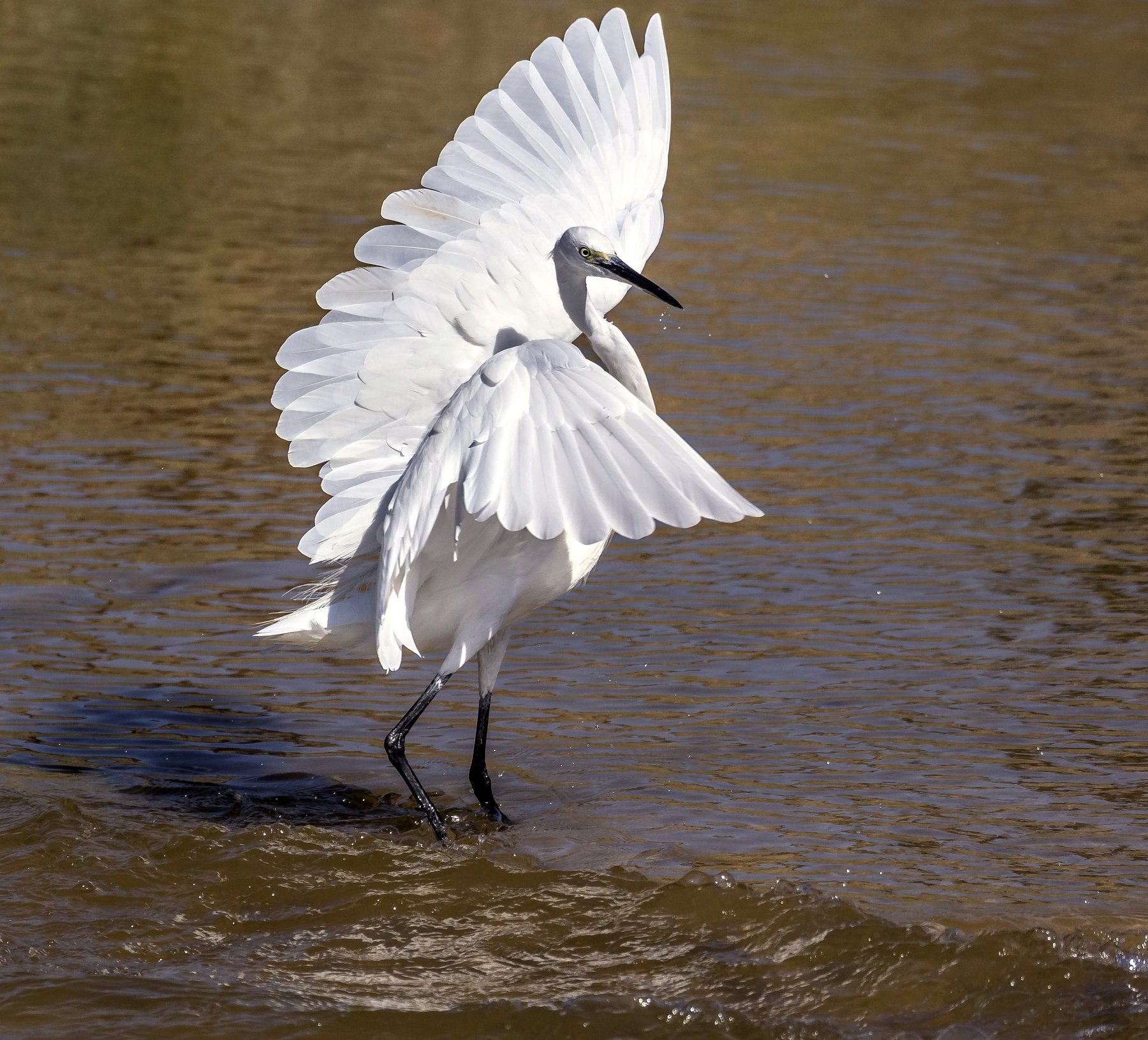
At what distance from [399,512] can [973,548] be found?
363 cm

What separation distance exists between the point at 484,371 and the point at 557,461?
388 millimetres

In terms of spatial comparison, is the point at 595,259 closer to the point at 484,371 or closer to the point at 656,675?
the point at 484,371

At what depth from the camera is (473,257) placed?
5.26 m

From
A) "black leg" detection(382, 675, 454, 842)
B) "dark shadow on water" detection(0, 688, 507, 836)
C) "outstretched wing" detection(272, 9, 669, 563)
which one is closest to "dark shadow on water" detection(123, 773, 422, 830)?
"dark shadow on water" detection(0, 688, 507, 836)

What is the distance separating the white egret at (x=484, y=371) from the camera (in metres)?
4.18

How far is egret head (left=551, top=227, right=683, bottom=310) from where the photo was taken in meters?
5.10

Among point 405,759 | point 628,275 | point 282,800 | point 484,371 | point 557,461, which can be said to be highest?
point 628,275

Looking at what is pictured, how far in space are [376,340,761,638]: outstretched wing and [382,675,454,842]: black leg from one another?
3.18ft

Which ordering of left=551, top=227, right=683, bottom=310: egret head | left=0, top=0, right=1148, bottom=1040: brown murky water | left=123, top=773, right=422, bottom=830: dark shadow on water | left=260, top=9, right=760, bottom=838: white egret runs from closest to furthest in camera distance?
left=260, top=9, right=760, bottom=838: white egret < left=0, top=0, right=1148, bottom=1040: brown murky water < left=551, top=227, right=683, bottom=310: egret head < left=123, top=773, right=422, bottom=830: dark shadow on water

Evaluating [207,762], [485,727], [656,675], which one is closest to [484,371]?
[485,727]

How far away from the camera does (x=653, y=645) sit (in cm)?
648

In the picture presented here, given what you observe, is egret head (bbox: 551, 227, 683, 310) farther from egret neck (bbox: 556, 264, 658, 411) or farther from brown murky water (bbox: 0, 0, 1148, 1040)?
brown murky water (bbox: 0, 0, 1148, 1040)

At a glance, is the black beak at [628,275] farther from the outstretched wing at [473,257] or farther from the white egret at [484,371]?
the outstretched wing at [473,257]

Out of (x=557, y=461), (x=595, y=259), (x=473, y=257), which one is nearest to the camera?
(x=557, y=461)
